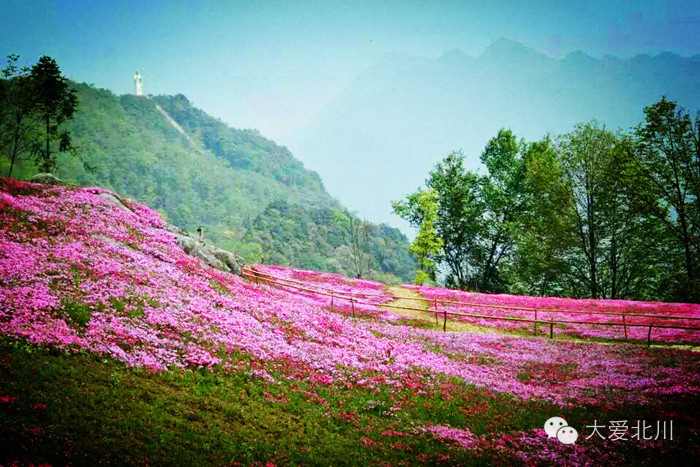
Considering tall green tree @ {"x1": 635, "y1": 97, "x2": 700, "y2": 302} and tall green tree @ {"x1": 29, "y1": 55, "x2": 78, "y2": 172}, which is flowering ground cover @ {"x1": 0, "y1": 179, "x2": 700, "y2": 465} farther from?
tall green tree @ {"x1": 29, "y1": 55, "x2": 78, "y2": 172}

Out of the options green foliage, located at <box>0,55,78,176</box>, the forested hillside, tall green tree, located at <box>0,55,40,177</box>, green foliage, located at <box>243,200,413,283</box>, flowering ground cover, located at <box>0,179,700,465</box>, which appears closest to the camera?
flowering ground cover, located at <box>0,179,700,465</box>

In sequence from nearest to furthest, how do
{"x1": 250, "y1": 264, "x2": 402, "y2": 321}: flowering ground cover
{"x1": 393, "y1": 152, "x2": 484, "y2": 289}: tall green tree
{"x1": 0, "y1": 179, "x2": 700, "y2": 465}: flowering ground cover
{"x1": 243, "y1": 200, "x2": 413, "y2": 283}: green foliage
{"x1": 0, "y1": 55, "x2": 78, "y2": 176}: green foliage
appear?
{"x1": 0, "y1": 179, "x2": 700, "y2": 465}: flowering ground cover, {"x1": 250, "y1": 264, "x2": 402, "y2": 321}: flowering ground cover, {"x1": 0, "y1": 55, "x2": 78, "y2": 176}: green foliage, {"x1": 393, "y1": 152, "x2": 484, "y2": 289}: tall green tree, {"x1": 243, "y1": 200, "x2": 413, "y2": 283}: green foliage

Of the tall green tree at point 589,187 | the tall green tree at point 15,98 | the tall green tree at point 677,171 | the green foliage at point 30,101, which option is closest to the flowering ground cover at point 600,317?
the tall green tree at point 677,171

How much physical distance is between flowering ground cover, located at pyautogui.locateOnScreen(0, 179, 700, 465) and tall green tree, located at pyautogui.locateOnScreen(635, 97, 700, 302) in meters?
24.4


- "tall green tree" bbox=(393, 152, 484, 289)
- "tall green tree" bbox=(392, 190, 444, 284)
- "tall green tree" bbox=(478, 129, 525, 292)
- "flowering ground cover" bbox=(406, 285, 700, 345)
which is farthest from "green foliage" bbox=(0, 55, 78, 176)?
"tall green tree" bbox=(478, 129, 525, 292)

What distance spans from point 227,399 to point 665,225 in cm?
4981

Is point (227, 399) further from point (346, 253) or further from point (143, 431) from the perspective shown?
point (346, 253)

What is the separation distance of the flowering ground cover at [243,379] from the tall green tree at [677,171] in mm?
24379

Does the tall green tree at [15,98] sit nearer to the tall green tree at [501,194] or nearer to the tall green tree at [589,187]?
the tall green tree at [501,194]

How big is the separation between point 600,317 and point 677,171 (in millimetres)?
20309

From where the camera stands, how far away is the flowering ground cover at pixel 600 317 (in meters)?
25.2

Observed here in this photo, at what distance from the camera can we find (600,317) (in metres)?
30.7

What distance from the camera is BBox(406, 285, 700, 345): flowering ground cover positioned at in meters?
25.2

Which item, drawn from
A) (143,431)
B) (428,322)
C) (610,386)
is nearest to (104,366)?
(143,431)
